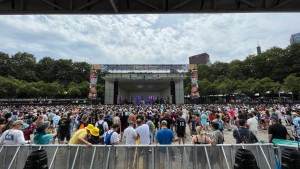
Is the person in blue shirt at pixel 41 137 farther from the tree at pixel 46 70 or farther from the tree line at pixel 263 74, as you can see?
the tree at pixel 46 70

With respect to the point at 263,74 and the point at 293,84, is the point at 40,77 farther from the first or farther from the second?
the point at 263,74

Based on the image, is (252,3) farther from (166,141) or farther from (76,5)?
(76,5)

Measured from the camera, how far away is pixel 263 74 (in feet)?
216

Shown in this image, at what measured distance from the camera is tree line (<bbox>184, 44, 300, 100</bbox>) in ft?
160

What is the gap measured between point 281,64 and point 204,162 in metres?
69.8

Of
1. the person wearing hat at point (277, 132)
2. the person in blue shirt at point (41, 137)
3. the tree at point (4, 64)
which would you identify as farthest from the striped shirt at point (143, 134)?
the tree at point (4, 64)

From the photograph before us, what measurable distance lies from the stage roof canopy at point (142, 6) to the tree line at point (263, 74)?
141 ft

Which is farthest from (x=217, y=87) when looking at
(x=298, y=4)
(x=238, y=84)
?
(x=298, y=4)

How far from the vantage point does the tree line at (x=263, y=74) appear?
160 feet

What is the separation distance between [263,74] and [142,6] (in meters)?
71.9

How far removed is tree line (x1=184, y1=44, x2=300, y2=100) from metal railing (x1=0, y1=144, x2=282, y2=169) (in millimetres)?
45556

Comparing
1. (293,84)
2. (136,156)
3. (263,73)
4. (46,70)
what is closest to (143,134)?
(136,156)

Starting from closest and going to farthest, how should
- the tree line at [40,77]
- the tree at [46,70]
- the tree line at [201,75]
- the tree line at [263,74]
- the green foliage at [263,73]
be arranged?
1. the tree line at [263,74]
2. the green foliage at [263,73]
3. the tree line at [201,75]
4. the tree line at [40,77]
5. the tree at [46,70]

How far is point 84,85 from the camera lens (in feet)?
220
